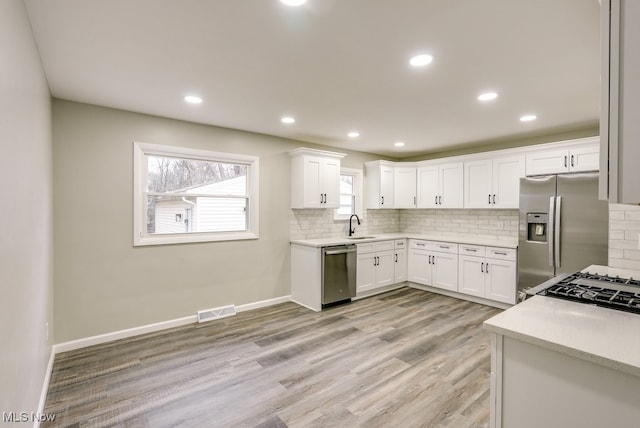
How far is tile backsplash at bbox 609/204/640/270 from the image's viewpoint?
2.54 metres

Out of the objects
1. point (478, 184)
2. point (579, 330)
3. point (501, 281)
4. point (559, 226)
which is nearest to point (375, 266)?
point (501, 281)

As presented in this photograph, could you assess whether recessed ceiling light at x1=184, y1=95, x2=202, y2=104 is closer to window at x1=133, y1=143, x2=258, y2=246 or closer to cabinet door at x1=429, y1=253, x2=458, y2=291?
window at x1=133, y1=143, x2=258, y2=246

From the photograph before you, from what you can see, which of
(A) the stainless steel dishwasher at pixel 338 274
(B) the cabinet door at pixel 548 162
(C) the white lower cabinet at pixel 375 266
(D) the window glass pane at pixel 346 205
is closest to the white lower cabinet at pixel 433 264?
(C) the white lower cabinet at pixel 375 266

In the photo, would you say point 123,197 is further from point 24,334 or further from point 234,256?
point 24,334

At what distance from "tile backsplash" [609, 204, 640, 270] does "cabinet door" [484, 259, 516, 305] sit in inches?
63.6

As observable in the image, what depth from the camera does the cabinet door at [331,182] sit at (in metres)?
4.80

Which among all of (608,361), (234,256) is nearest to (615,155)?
(608,361)

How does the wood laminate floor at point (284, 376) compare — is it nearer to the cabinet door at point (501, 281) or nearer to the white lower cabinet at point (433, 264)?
the cabinet door at point (501, 281)

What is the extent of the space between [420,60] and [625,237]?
2264 millimetres

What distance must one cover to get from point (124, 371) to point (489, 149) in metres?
5.62

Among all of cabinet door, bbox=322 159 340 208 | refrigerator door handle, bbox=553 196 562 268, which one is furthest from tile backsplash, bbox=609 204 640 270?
cabinet door, bbox=322 159 340 208

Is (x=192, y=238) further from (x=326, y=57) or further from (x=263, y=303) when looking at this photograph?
(x=326, y=57)

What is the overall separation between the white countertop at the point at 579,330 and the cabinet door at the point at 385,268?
347 cm

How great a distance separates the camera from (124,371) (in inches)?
107
